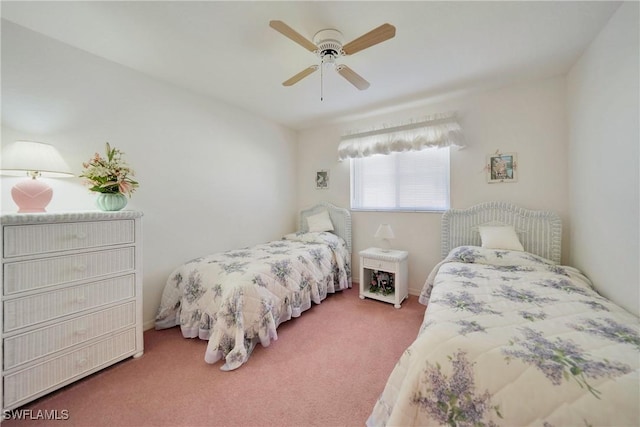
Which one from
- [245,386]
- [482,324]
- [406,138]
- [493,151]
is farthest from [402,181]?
[245,386]

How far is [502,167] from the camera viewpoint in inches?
105

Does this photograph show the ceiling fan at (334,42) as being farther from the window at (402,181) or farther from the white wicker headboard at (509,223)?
the white wicker headboard at (509,223)

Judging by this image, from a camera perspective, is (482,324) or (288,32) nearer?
(482,324)

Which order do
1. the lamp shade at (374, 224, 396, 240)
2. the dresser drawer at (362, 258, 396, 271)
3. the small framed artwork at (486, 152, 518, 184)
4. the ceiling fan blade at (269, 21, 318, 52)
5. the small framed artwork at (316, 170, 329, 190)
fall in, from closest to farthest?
the ceiling fan blade at (269, 21, 318, 52)
the small framed artwork at (486, 152, 518, 184)
the dresser drawer at (362, 258, 396, 271)
the lamp shade at (374, 224, 396, 240)
the small framed artwork at (316, 170, 329, 190)

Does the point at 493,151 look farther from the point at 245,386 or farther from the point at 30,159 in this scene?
the point at 30,159

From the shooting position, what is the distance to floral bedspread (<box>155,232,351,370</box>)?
1.89m

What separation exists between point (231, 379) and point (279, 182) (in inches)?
109

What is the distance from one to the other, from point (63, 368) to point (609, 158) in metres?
3.91

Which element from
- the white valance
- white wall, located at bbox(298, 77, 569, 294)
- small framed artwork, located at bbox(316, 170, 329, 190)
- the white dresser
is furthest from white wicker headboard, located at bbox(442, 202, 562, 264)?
the white dresser

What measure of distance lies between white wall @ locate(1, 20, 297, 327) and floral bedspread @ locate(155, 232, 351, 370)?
37 cm

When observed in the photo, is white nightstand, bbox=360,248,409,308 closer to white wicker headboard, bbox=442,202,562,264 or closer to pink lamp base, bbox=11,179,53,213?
white wicker headboard, bbox=442,202,562,264

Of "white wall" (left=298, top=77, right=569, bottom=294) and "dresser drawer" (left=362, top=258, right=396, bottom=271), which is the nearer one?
"white wall" (left=298, top=77, right=569, bottom=294)

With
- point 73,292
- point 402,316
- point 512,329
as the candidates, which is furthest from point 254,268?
point 512,329

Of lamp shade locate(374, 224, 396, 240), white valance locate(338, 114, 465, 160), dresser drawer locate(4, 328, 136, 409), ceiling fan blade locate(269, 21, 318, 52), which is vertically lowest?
dresser drawer locate(4, 328, 136, 409)
